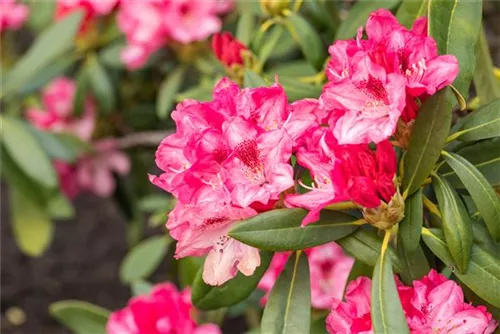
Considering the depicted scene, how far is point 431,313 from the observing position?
33.8 inches

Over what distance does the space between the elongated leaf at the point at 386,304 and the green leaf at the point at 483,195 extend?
0.10 m

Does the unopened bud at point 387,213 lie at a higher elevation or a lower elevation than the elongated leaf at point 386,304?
higher

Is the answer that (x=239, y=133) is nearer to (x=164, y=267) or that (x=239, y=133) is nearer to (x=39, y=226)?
(x=39, y=226)

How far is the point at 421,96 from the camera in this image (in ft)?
2.86

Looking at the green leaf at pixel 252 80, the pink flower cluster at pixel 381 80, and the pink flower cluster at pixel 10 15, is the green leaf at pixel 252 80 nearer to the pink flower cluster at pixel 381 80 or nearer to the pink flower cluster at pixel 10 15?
the pink flower cluster at pixel 381 80

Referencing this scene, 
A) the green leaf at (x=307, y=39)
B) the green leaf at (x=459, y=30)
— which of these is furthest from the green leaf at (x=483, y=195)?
the green leaf at (x=307, y=39)

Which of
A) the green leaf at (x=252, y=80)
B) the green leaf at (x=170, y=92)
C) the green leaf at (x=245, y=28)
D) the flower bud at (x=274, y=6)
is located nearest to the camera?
the green leaf at (x=252, y=80)

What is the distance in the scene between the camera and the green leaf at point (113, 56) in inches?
83.8

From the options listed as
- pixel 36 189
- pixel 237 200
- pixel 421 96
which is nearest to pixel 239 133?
pixel 237 200

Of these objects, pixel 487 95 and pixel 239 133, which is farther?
pixel 487 95

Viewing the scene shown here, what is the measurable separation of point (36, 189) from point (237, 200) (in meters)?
1.45

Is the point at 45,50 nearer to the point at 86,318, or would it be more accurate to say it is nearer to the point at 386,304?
the point at 86,318

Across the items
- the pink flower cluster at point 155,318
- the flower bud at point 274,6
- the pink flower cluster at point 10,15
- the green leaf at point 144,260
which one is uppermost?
the flower bud at point 274,6

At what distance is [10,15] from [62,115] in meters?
0.27
